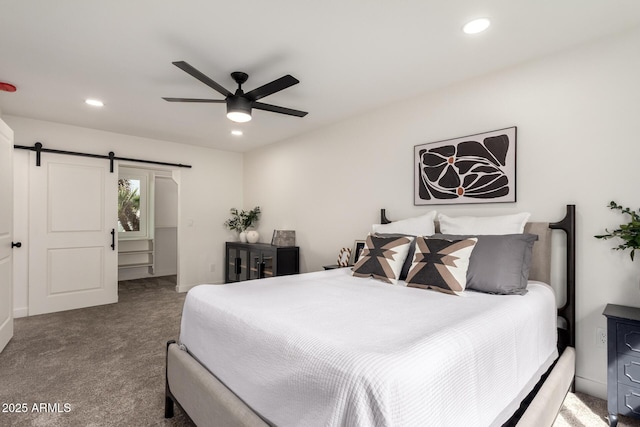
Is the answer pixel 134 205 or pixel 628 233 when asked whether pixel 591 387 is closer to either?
pixel 628 233

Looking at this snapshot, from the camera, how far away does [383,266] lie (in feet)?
8.11

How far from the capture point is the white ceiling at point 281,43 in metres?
1.87

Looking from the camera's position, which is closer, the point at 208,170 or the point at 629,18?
the point at 629,18

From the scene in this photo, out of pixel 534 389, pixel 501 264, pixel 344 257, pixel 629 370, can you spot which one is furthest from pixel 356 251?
pixel 629 370

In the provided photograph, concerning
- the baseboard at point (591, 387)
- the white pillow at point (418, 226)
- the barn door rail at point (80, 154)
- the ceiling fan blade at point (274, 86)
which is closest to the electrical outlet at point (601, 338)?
the baseboard at point (591, 387)

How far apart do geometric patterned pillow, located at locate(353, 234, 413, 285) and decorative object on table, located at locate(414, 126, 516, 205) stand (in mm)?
638

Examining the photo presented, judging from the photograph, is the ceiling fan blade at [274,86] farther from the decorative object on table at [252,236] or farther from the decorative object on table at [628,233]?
the decorative object on table at [252,236]

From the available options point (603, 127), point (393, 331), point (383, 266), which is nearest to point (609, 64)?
point (603, 127)

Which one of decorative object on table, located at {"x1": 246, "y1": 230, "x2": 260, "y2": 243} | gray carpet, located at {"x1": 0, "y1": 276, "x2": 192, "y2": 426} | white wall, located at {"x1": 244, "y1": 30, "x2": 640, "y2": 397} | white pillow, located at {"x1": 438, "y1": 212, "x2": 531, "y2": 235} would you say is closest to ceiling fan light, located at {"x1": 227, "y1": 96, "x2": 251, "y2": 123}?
white wall, located at {"x1": 244, "y1": 30, "x2": 640, "y2": 397}

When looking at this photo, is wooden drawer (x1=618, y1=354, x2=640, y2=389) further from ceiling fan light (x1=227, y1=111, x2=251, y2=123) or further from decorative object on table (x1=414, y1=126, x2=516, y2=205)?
ceiling fan light (x1=227, y1=111, x2=251, y2=123)

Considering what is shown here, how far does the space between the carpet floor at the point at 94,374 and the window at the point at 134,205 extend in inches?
94.5

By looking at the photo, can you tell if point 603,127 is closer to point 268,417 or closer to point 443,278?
point 443,278

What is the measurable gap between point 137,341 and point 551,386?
3285 mm

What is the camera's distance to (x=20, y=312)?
387 centimetres
